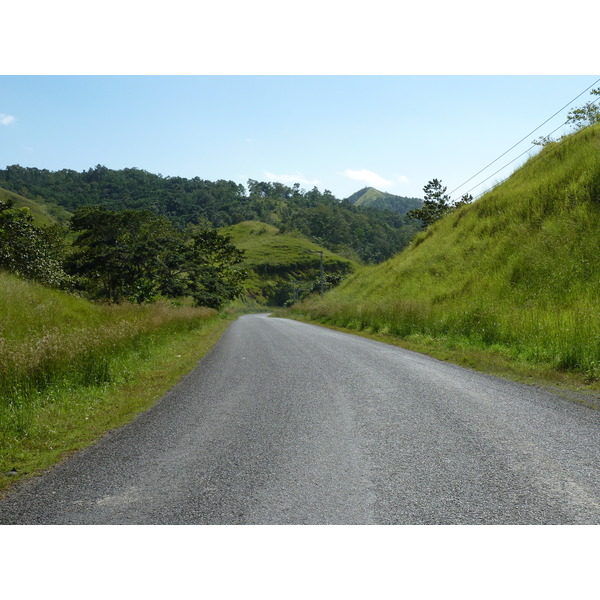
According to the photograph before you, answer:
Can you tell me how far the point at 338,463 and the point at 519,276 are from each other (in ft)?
59.4

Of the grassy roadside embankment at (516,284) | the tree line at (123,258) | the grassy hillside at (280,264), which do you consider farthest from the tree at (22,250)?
the grassy hillside at (280,264)

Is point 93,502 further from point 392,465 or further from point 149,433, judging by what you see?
point 392,465

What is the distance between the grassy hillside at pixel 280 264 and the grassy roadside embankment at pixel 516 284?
271ft

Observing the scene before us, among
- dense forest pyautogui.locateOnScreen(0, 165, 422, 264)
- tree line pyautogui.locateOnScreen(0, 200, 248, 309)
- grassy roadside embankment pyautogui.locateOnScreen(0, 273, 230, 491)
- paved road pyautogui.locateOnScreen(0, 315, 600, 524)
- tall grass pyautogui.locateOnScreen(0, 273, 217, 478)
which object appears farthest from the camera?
dense forest pyautogui.locateOnScreen(0, 165, 422, 264)

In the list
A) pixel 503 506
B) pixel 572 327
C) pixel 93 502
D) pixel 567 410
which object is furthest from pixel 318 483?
pixel 572 327

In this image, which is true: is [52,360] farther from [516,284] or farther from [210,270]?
[210,270]

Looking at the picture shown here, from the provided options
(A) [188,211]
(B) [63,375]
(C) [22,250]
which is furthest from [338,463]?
(A) [188,211]

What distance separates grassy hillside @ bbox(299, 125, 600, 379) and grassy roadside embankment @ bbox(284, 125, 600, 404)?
2.0 inches

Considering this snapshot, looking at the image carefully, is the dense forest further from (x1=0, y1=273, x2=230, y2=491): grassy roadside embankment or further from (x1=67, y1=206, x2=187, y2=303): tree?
(x1=0, y1=273, x2=230, y2=491): grassy roadside embankment

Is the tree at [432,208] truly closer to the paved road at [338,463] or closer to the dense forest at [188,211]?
the paved road at [338,463]

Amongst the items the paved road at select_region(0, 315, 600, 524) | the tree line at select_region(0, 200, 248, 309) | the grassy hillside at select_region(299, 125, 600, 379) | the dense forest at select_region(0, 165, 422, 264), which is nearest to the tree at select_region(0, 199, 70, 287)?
the tree line at select_region(0, 200, 248, 309)

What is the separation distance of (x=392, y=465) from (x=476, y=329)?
39.2 ft

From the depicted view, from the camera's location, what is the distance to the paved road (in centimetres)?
363

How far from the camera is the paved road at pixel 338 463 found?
3.63 metres
